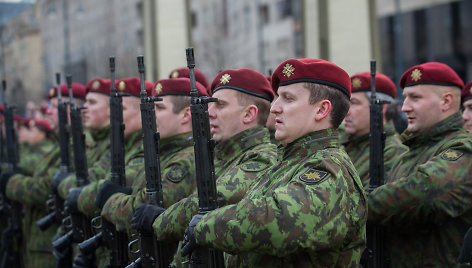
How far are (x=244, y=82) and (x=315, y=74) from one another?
97 cm

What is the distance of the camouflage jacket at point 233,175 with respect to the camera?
3.40 meters

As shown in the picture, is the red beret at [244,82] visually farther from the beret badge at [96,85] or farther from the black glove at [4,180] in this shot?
the black glove at [4,180]

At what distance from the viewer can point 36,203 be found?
266 inches

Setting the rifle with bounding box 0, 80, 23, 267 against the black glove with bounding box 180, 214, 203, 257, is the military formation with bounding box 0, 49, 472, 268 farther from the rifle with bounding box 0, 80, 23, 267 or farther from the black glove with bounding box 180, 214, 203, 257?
the rifle with bounding box 0, 80, 23, 267

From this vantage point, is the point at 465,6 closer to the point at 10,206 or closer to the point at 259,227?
the point at 10,206

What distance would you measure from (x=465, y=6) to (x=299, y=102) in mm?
20938

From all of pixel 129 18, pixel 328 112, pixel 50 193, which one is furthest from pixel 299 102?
pixel 129 18

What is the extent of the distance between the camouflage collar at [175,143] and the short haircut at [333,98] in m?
1.56

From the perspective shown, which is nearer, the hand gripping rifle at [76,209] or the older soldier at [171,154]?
the older soldier at [171,154]

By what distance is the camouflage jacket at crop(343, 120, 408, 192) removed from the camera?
481 centimetres

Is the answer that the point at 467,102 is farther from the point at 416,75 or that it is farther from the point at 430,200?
the point at 430,200

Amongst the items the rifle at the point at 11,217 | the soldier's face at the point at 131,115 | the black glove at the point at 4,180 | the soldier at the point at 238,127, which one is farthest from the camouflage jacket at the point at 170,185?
the rifle at the point at 11,217

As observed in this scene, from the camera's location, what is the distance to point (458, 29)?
22438 millimetres

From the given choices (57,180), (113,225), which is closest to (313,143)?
(113,225)
